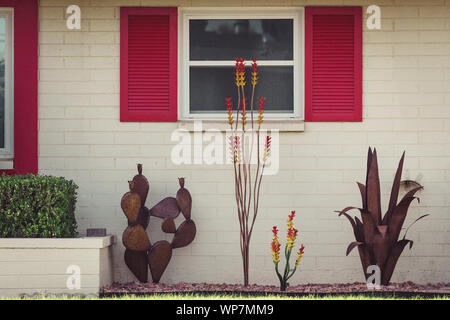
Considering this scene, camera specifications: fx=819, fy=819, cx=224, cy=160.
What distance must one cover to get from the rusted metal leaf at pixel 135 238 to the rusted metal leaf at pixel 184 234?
0.93 feet

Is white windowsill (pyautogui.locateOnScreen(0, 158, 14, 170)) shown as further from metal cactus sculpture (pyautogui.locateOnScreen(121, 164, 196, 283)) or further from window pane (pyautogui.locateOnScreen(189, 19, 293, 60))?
window pane (pyautogui.locateOnScreen(189, 19, 293, 60))

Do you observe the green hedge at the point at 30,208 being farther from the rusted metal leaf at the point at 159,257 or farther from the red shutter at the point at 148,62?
the red shutter at the point at 148,62

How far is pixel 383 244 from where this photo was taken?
23.7 feet

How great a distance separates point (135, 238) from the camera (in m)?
7.45

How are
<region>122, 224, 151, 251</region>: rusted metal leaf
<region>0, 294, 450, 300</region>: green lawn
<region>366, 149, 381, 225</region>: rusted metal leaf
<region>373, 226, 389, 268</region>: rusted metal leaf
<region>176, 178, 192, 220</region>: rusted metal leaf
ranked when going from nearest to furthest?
1. <region>0, 294, 450, 300</region>: green lawn
2. <region>373, 226, 389, 268</region>: rusted metal leaf
3. <region>366, 149, 381, 225</region>: rusted metal leaf
4. <region>122, 224, 151, 251</region>: rusted metal leaf
5. <region>176, 178, 192, 220</region>: rusted metal leaf

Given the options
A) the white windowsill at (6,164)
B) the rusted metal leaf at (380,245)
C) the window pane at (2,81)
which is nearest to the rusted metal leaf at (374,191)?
the rusted metal leaf at (380,245)

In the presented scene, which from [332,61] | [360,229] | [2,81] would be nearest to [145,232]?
[360,229]

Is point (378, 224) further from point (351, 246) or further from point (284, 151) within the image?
point (284, 151)

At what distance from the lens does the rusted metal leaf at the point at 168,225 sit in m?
7.52

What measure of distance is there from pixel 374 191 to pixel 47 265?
2950mm

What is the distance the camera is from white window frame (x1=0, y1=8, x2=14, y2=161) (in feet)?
26.1

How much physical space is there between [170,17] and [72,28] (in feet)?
3.13
